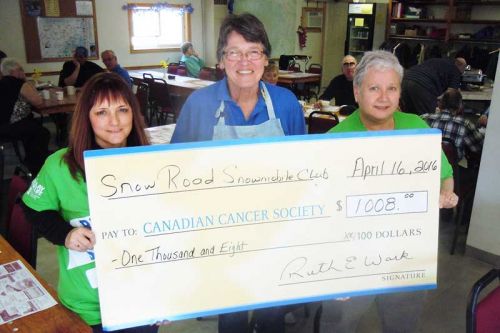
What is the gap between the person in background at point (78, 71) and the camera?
6.40 meters

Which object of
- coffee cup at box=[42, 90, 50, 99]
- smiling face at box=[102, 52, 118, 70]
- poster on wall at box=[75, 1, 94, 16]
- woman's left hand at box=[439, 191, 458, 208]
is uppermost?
poster on wall at box=[75, 1, 94, 16]

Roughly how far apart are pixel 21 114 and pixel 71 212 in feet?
13.1

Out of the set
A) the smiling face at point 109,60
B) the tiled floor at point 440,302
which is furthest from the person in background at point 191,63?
the tiled floor at point 440,302

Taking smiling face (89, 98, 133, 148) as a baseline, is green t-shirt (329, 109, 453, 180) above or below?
below

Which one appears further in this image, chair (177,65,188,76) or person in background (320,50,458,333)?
chair (177,65,188,76)

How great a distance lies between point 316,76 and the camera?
24.4 feet

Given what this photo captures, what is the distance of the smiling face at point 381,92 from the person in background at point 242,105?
0.28 metres

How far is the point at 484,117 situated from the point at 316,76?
3603 millimetres

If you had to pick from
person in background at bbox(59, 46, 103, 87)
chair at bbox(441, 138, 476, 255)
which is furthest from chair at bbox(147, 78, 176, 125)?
chair at bbox(441, 138, 476, 255)

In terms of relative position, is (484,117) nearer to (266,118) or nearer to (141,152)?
(266,118)

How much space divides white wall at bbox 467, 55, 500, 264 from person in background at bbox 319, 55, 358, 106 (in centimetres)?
220

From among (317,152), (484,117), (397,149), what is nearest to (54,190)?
(317,152)

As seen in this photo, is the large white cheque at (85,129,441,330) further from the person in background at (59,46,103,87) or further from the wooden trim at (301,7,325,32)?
the wooden trim at (301,7,325,32)

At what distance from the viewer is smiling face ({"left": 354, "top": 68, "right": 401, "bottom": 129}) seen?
1.51m
